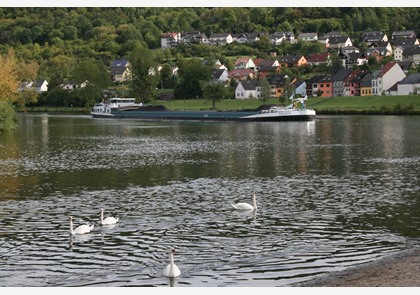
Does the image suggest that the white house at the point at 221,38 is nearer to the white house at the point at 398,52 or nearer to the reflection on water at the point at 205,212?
the white house at the point at 398,52

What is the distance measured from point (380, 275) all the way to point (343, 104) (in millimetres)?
77025

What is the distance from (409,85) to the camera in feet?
315

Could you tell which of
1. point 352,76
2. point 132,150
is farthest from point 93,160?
point 352,76

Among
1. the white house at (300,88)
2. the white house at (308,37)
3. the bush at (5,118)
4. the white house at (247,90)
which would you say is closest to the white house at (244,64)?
the white house at (308,37)

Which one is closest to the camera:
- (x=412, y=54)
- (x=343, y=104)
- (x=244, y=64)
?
(x=343, y=104)

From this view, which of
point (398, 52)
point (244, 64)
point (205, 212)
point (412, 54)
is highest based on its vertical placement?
point (398, 52)

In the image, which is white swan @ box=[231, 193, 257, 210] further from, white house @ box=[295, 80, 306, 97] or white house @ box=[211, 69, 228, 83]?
white house @ box=[211, 69, 228, 83]

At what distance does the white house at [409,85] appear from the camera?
9469 cm

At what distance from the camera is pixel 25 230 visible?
19375mm

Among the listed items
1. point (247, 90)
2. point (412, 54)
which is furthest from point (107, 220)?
point (412, 54)

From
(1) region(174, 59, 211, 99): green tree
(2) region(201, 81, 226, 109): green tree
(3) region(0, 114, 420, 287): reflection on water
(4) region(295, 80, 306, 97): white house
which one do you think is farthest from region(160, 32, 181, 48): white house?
(3) region(0, 114, 420, 287): reflection on water

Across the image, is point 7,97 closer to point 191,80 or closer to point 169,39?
point 191,80

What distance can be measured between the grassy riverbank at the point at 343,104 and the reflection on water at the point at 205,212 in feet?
129

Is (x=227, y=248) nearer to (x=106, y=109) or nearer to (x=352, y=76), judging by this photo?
(x=106, y=109)
